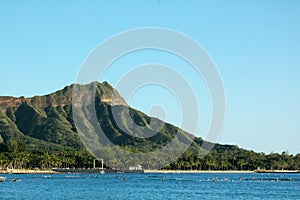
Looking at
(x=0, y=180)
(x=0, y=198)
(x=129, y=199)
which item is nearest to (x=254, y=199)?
(x=129, y=199)

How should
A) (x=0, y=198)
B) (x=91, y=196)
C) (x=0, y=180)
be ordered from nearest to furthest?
1. (x=0, y=198)
2. (x=91, y=196)
3. (x=0, y=180)

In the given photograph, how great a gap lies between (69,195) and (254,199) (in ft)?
126

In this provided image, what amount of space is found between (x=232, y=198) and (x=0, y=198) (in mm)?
46662

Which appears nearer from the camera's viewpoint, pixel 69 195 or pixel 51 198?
pixel 51 198

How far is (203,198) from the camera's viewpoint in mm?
119500

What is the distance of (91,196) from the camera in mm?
119438

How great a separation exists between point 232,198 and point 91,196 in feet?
95.5

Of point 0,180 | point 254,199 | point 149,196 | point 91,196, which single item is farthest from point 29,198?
point 0,180

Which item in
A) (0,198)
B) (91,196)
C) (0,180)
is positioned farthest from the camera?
(0,180)

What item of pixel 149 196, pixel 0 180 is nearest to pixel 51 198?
pixel 149 196

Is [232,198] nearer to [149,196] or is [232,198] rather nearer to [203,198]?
[203,198]

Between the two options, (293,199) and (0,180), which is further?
(0,180)

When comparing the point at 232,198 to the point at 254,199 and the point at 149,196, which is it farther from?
the point at 149,196

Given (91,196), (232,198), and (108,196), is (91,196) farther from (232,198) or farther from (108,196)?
(232,198)
